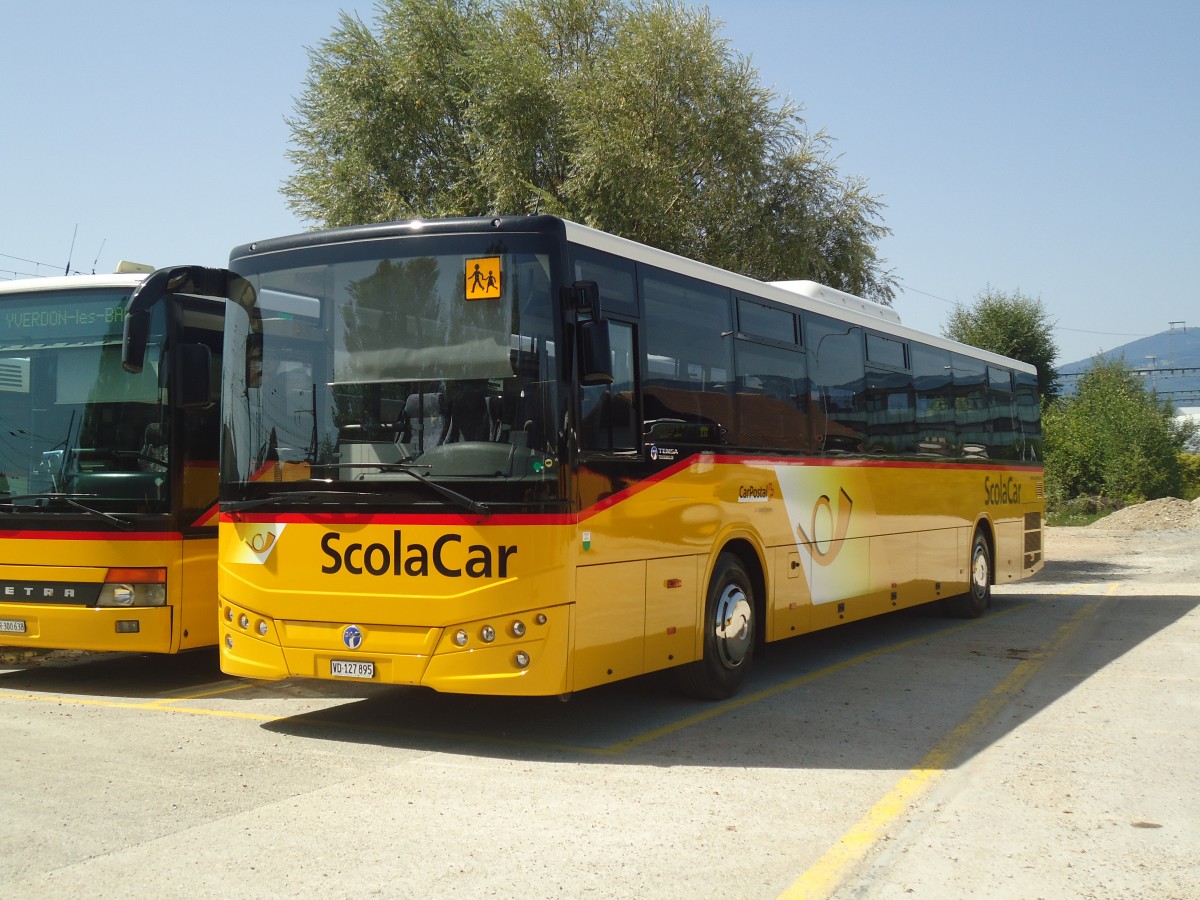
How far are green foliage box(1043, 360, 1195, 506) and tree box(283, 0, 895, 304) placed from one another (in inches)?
1014

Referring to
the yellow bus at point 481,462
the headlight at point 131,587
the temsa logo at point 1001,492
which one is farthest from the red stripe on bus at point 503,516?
the temsa logo at point 1001,492

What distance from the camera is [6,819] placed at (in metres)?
6.01

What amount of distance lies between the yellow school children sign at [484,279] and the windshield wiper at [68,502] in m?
3.77

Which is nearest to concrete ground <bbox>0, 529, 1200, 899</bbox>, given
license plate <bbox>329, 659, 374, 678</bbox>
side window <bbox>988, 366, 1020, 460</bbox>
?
license plate <bbox>329, 659, 374, 678</bbox>

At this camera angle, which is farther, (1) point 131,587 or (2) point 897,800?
(1) point 131,587

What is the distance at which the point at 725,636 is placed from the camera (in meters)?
9.27

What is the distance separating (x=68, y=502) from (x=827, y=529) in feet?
21.3

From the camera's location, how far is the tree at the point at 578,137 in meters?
20.0

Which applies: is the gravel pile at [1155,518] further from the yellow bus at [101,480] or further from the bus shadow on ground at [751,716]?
the yellow bus at [101,480]

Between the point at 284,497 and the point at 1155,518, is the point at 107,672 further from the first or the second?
the point at 1155,518

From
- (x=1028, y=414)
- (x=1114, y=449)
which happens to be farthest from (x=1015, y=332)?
(x=1028, y=414)

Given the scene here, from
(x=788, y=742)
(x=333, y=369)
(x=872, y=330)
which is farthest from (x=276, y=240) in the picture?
(x=872, y=330)

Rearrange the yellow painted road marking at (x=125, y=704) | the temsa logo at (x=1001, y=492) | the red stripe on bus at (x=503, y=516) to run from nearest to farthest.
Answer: the red stripe on bus at (x=503, y=516) < the yellow painted road marking at (x=125, y=704) < the temsa logo at (x=1001, y=492)

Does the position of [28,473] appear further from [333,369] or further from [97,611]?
[333,369]
